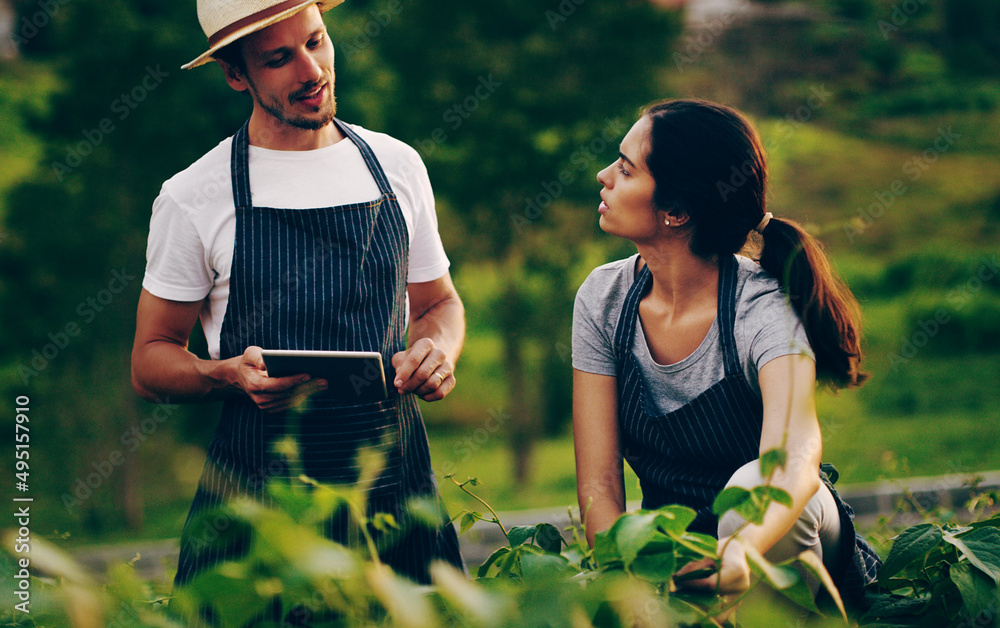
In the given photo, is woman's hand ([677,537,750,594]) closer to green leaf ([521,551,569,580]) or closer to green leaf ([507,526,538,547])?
green leaf ([521,551,569,580])

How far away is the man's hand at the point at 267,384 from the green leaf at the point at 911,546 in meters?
1.18

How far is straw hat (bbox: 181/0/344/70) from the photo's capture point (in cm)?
208

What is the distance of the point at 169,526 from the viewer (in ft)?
29.2

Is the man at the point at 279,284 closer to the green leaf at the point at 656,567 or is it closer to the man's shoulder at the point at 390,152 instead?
the man's shoulder at the point at 390,152

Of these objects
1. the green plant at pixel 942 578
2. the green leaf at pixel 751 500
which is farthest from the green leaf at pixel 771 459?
the green plant at pixel 942 578

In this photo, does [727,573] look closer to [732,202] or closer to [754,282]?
[754,282]

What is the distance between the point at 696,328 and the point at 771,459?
1.07 meters

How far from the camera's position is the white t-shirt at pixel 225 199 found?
6.95ft

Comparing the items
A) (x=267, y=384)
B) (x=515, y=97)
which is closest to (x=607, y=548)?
(x=267, y=384)

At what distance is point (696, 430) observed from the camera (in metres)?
2.08

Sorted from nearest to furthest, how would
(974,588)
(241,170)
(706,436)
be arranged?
(974,588) < (706,436) < (241,170)

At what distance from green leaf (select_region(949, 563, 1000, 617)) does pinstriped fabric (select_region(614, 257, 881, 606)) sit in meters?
0.43

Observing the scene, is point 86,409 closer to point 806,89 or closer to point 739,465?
point 739,465

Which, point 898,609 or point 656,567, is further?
point 898,609
